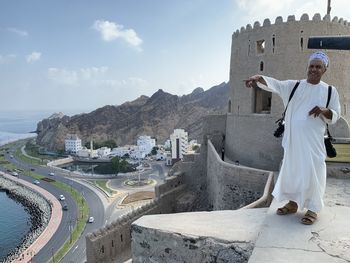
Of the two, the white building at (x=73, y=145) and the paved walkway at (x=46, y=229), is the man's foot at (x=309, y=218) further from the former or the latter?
the white building at (x=73, y=145)

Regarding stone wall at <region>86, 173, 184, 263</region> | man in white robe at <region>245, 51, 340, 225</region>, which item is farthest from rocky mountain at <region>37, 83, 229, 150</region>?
man in white robe at <region>245, 51, 340, 225</region>

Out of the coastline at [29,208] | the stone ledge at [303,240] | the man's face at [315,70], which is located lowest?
the coastline at [29,208]

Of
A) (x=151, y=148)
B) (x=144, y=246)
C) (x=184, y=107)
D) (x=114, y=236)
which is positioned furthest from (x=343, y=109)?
(x=184, y=107)

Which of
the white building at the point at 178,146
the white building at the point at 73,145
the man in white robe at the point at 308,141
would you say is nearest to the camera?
the man in white robe at the point at 308,141

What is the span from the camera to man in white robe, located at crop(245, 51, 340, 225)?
14.7 feet

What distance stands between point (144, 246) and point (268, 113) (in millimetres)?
12859

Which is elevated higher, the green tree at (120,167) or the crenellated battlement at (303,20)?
the crenellated battlement at (303,20)

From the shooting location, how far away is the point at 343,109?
15812 mm

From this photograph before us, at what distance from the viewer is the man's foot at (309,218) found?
416 centimetres

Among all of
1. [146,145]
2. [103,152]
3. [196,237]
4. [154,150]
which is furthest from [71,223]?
[146,145]

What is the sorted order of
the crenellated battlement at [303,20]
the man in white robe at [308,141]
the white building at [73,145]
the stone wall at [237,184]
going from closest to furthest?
1. the man in white robe at [308,141]
2. the stone wall at [237,184]
3. the crenellated battlement at [303,20]
4. the white building at [73,145]

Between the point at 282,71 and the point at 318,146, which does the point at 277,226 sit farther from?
the point at 282,71

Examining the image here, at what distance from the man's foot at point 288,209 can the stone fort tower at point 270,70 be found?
34.7 ft

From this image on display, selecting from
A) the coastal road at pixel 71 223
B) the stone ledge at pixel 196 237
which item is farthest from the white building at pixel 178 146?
the stone ledge at pixel 196 237
